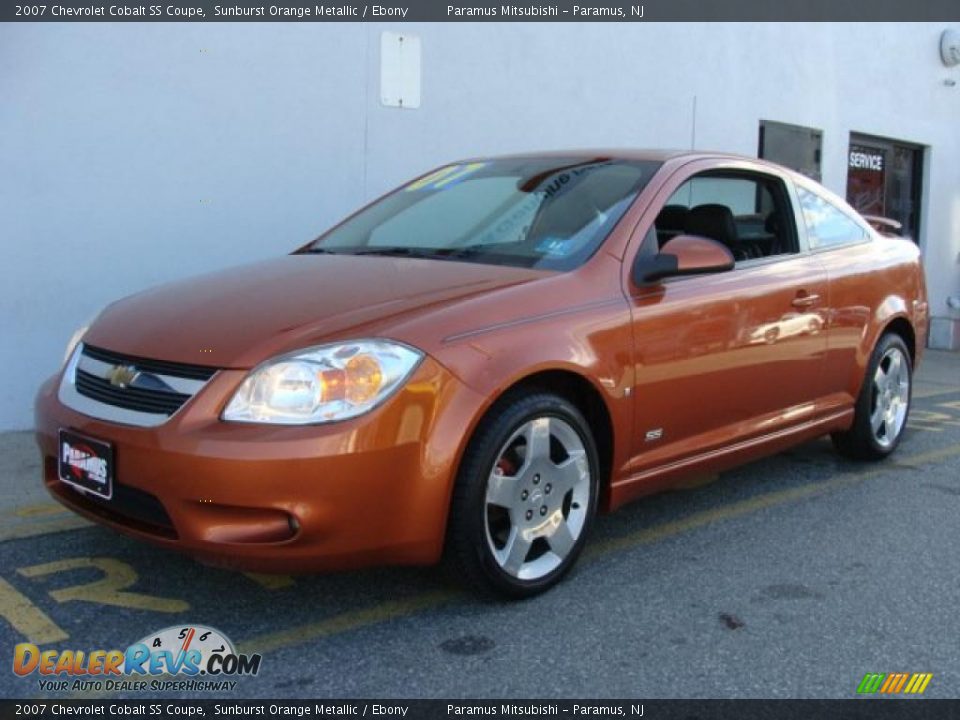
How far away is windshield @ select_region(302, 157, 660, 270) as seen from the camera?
3.80m

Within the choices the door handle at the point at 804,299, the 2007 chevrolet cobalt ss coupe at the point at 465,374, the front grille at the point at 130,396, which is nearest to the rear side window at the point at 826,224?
the 2007 chevrolet cobalt ss coupe at the point at 465,374

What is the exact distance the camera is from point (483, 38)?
747 centimetres

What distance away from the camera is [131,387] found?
3125 millimetres

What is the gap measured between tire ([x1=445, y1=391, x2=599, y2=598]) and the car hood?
47cm

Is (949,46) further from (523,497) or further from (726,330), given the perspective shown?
(523,497)

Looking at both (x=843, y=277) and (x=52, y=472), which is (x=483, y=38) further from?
(x=52, y=472)

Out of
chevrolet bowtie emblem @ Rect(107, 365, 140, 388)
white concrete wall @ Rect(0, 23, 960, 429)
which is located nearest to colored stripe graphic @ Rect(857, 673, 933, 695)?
chevrolet bowtie emblem @ Rect(107, 365, 140, 388)

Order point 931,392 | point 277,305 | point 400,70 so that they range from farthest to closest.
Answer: point 931,392 < point 400,70 < point 277,305

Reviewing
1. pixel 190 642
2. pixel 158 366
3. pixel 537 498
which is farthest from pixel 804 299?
pixel 190 642

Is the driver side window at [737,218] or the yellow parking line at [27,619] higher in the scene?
the driver side window at [737,218]

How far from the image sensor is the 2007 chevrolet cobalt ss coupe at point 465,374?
9.52 ft

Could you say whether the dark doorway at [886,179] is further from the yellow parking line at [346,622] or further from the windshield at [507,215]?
the yellow parking line at [346,622]
